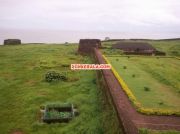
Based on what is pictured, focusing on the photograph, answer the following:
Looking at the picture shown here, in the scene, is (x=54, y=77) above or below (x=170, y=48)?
below

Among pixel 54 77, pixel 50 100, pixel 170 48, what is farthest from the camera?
pixel 170 48

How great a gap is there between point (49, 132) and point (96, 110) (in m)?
2.71

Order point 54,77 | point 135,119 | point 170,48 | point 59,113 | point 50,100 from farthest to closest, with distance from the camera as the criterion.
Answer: point 170,48 → point 54,77 → point 50,100 → point 59,113 → point 135,119

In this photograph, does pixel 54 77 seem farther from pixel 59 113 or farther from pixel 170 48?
pixel 170 48

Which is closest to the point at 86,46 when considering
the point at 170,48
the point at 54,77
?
the point at 170,48

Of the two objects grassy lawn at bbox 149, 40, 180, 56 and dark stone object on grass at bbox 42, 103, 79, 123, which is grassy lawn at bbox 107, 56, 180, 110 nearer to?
dark stone object on grass at bbox 42, 103, 79, 123

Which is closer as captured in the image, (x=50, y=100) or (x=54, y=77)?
(x=50, y=100)

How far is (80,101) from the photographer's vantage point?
14.1m

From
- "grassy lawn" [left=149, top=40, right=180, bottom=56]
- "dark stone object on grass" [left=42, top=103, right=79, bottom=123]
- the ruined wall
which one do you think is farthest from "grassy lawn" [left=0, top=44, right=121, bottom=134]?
"grassy lawn" [left=149, top=40, right=180, bottom=56]

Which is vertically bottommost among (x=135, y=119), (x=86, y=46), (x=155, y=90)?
(x=135, y=119)

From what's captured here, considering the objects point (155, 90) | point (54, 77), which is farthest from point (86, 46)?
point (155, 90)

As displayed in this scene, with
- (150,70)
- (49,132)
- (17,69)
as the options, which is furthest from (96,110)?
(17,69)

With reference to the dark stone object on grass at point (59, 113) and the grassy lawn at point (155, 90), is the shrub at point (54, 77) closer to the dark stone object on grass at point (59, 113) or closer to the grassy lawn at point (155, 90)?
the grassy lawn at point (155, 90)

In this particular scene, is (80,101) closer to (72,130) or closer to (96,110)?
(96,110)
